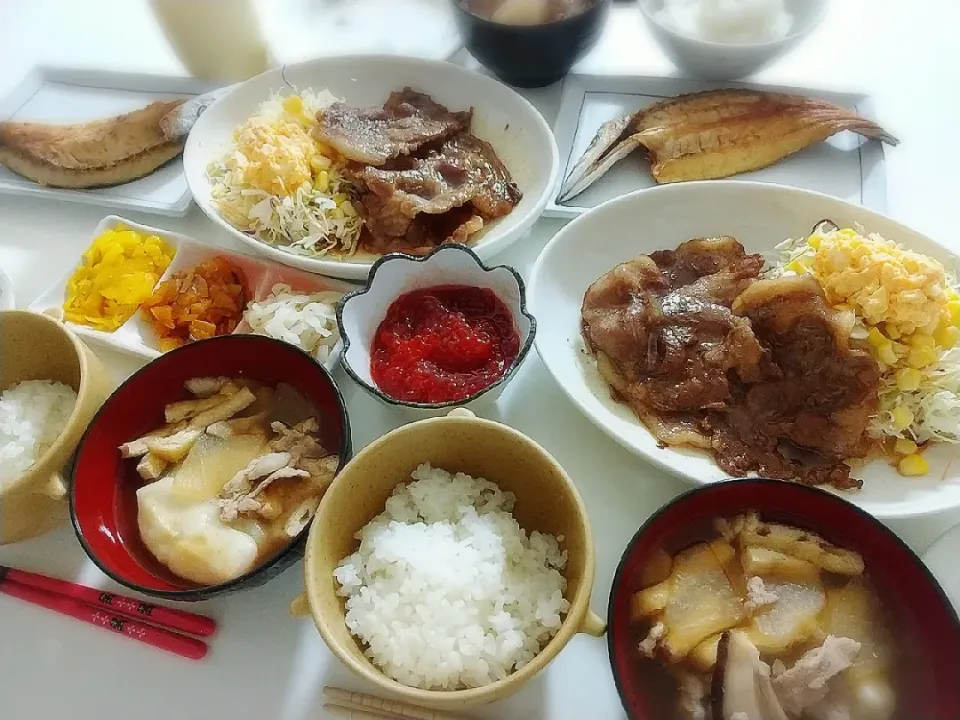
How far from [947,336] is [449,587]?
107 cm

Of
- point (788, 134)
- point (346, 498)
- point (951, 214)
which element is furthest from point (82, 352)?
point (951, 214)

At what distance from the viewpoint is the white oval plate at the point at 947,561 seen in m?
1.09

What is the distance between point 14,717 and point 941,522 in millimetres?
1679

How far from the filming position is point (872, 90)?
2178 millimetres

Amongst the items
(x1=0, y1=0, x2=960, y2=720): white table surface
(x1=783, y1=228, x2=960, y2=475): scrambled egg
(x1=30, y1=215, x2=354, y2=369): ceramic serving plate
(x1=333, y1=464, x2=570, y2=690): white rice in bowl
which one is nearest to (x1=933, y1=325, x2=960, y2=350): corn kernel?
(x1=783, y1=228, x2=960, y2=475): scrambled egg

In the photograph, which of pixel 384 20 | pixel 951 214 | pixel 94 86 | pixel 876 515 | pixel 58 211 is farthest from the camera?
pixel 384 20

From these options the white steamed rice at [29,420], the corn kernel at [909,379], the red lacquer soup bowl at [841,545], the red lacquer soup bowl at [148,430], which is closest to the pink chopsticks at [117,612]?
the red lacquer soup bowl at [148,430]

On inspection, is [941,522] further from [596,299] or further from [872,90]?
[872,90]

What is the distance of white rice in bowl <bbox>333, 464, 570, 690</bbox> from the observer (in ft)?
3.50

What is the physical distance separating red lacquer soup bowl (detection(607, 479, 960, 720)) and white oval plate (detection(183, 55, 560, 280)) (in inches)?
31.7

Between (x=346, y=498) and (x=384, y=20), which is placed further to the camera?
(x=384, y=20)

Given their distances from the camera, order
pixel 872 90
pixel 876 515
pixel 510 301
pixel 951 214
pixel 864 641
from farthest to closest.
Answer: pixel 872 90 < pixel 951 214 < pixel 510 301 < pixel 876 515 < pixel 864 641

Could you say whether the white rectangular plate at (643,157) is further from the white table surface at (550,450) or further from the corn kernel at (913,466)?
the corn kernel at (913,466)

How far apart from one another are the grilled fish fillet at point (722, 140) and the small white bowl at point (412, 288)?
47 cm
